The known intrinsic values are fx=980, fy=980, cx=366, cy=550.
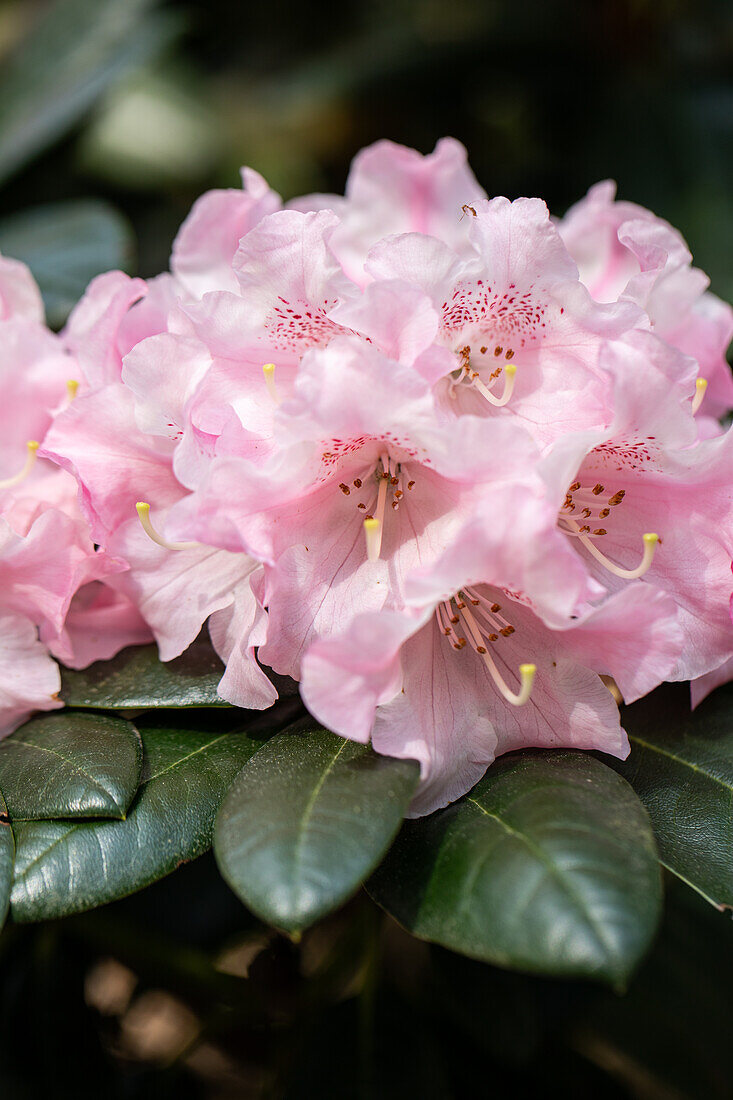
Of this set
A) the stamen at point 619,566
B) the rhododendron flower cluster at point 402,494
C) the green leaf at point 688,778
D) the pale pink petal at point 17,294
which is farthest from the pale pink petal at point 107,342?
the green leaf at point 688,778

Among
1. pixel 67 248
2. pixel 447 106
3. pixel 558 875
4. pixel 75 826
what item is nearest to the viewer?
pixel 558 875

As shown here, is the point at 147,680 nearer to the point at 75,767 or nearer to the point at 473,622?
the point at 75,767

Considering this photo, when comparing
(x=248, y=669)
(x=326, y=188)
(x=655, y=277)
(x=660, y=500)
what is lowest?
(x=326, y=188)

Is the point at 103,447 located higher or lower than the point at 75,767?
higher

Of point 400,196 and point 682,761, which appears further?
point 400,196

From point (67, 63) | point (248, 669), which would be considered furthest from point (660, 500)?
point (67, 63)

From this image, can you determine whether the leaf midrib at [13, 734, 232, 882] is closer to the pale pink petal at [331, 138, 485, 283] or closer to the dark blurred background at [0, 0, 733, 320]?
the pale pink petal at [331, 138, 485, 283]

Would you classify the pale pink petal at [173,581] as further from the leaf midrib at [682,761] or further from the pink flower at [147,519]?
the leaf midrib at [682,761]

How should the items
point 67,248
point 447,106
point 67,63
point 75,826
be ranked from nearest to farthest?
point 75,826
point 67,248
point 67,63
point 447,106
